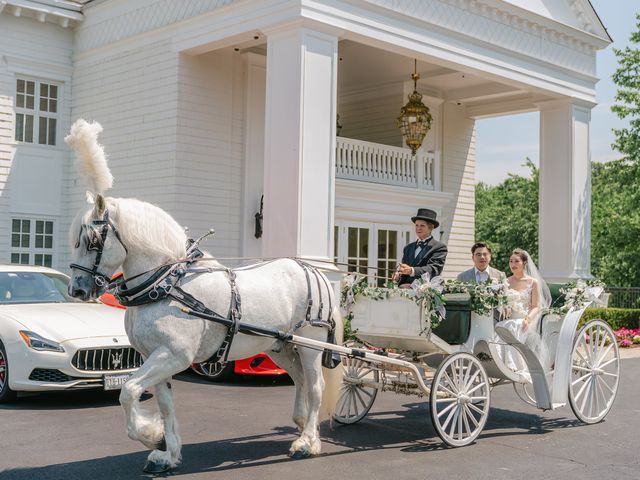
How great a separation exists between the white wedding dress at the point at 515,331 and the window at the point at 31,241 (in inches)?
447

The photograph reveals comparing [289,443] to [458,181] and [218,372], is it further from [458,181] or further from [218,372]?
[458,181]

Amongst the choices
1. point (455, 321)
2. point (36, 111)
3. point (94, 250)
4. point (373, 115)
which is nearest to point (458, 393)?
point (455, 321)

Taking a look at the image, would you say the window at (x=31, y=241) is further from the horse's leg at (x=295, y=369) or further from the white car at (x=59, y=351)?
the horse's leg at (x=295, y=369)

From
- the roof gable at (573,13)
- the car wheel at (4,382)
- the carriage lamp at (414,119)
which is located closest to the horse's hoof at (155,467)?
the car wheel at (4,382)

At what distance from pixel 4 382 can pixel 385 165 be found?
35.9 feet

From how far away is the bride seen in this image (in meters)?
8.31

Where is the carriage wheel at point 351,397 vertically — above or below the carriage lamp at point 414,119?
below

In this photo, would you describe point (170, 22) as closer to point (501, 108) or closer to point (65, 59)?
point (65, 59)

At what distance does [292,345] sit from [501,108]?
15308 mm

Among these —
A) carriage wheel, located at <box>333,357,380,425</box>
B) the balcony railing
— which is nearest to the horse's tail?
carriage wheel, located at <box>333,357,380,425</box>

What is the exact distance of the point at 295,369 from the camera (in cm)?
736

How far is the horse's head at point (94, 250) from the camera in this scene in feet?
19.5

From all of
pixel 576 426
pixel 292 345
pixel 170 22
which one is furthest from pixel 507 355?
pixel 170 22

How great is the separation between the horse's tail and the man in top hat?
111 cm
